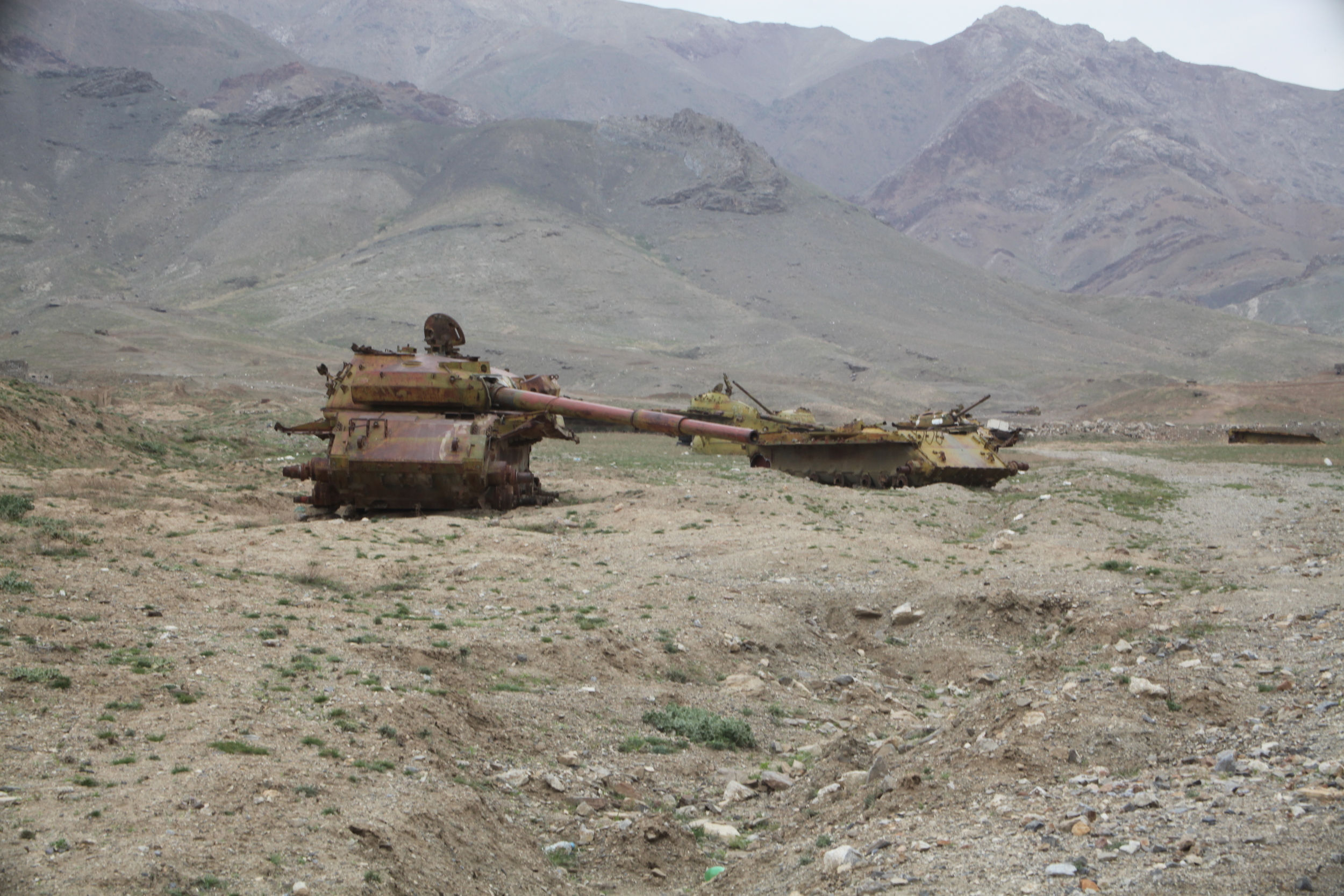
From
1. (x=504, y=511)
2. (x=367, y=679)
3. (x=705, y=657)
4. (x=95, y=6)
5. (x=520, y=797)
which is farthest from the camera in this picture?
(x=95, y=6)

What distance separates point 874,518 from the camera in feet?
65.0

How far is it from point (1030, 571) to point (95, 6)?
212 meters

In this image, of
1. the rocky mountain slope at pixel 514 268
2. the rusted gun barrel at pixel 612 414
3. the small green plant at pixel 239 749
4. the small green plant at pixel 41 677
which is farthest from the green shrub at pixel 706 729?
the rocky mountain slope at pixel 514 268

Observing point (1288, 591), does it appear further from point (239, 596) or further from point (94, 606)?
point (94, 606)

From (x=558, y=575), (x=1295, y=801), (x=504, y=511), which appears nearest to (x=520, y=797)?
(x=1295, y=801)

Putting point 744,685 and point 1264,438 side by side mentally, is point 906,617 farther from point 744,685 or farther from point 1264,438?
point 1264,438

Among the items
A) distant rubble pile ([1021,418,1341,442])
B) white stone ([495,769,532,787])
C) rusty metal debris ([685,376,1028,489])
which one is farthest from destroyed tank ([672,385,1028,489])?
distant rubble pile ([1021,418,1341,442])

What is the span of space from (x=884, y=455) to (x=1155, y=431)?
3522 cm

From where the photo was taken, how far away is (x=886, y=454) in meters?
27.2

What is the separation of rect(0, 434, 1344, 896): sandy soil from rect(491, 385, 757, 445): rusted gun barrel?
3.00 metres

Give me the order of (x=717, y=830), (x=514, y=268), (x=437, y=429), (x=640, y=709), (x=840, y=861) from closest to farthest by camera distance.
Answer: (x=840, y=861)
(x=717, y=830)
(x=640, y=709)
(x=437, y=429)
(x=514, y=268)

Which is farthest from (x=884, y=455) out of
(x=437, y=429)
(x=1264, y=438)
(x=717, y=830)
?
(x=1264, y=438)

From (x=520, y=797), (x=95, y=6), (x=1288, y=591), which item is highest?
(x=95, y=6)

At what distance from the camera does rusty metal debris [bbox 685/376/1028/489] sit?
27.0 meters
